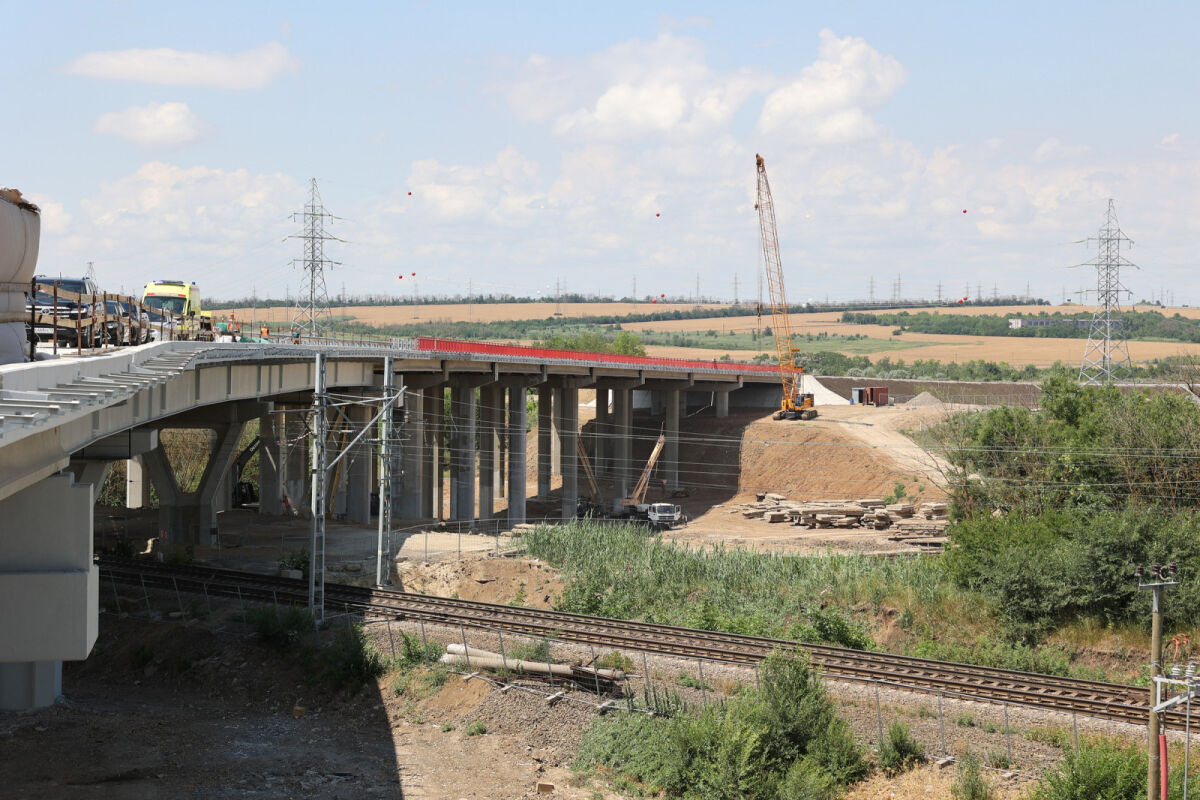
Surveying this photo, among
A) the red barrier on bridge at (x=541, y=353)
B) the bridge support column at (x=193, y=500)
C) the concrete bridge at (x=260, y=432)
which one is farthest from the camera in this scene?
the red barrier on bridge at (x=541, y=353)

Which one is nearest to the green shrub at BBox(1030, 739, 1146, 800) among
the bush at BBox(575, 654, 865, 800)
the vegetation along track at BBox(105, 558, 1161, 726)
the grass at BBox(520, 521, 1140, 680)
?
the bush at BBox(575, 654, 865, 800)

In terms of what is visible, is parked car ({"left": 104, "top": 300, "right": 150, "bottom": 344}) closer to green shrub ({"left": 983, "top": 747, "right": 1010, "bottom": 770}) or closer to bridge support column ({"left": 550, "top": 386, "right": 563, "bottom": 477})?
green shrub ({"left": 983, "top": 747, "right": 1010, "bottom": 770})

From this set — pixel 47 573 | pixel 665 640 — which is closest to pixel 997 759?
pixel 665 640

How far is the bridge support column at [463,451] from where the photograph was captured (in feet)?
232

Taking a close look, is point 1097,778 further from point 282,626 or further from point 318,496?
point 318,496

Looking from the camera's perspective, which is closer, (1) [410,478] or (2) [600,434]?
(1) [410,478]

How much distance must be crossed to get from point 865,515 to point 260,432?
3311 centimetres

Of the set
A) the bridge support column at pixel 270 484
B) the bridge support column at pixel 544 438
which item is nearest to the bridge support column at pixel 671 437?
the bridge support column at pixel 544 438

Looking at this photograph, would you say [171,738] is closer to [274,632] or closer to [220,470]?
[274,632]

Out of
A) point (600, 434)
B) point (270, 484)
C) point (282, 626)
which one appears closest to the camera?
point (282, 626)

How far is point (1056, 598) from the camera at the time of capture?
127ft

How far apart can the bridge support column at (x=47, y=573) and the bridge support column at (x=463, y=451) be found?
5135 cm

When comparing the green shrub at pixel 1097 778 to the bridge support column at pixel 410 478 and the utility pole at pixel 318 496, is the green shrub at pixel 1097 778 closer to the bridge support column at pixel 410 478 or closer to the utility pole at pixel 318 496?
the utility pole at pixel 318 496

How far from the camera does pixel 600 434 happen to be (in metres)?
91.6
